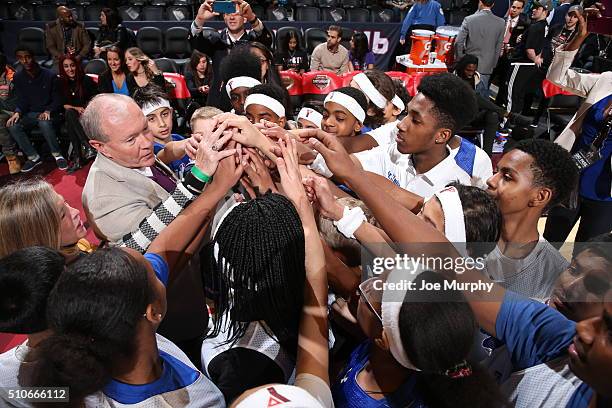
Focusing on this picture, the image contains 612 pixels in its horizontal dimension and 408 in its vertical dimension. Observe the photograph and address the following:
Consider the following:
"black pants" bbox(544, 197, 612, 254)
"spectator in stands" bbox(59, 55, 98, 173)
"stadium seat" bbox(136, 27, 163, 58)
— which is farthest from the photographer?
"stadium seat" bbox(136, 27, 163, 58)

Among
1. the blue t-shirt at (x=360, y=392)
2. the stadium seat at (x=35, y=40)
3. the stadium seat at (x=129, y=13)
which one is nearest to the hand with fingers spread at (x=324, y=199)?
the blue t-shirt at (x=360, y=392)

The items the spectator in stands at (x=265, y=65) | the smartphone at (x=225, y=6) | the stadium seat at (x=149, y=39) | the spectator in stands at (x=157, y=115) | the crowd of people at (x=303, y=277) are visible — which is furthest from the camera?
the stadium seat at (x=149, y=39)

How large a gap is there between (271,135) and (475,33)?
19.3 feet

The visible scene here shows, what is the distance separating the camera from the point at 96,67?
256 inches

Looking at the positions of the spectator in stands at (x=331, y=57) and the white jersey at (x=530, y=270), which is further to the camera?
the spectator in stands at (x=331, y=57)

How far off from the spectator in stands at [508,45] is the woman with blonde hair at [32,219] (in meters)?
7.21

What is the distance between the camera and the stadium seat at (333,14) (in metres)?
9.24

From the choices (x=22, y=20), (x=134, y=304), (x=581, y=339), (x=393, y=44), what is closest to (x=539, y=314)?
(x=581, y=339)

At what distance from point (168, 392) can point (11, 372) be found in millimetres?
476

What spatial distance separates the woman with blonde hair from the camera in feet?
5.14

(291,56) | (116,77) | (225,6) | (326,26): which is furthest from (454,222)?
(326,26)

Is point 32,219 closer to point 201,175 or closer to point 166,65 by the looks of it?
point 201,175

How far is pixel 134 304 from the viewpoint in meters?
1.07

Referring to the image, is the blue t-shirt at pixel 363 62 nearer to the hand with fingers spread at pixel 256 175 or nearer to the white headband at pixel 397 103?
the white headband at pixel 397 103
